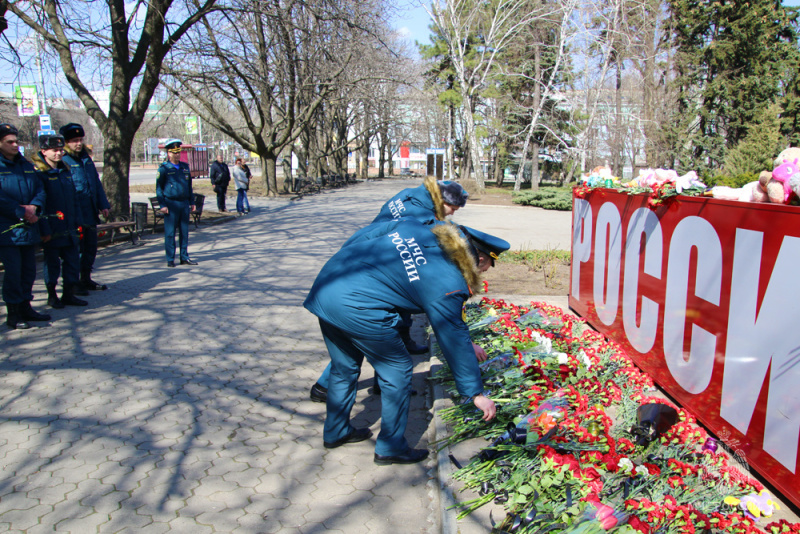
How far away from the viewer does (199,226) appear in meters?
15.7

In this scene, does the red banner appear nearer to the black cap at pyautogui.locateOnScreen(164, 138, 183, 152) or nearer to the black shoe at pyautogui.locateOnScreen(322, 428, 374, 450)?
the black shoe at pyautogui.locateOnScreen(322, 428, 374, 450)

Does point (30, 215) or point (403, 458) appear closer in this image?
point (403, 458)

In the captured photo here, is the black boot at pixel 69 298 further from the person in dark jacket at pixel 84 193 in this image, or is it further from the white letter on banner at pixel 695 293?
the white letter on banner at pixel 695 293

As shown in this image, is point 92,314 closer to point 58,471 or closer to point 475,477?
point 58,471

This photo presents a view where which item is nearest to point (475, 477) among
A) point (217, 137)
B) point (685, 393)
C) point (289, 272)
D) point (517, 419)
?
point (517, 419)

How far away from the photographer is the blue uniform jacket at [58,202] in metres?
6.70

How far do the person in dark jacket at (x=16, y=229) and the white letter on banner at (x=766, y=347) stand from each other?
21.3 ft

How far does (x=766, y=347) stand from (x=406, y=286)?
199 cm

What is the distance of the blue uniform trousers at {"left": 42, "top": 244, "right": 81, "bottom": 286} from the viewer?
22.1 feet

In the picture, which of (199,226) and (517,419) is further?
(199,226)

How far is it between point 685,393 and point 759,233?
4.58ft

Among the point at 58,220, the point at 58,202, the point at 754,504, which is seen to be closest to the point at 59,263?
the point at 58,220

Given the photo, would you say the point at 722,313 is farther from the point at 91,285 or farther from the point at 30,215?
the point at 91,285

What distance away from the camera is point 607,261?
5723 mm
